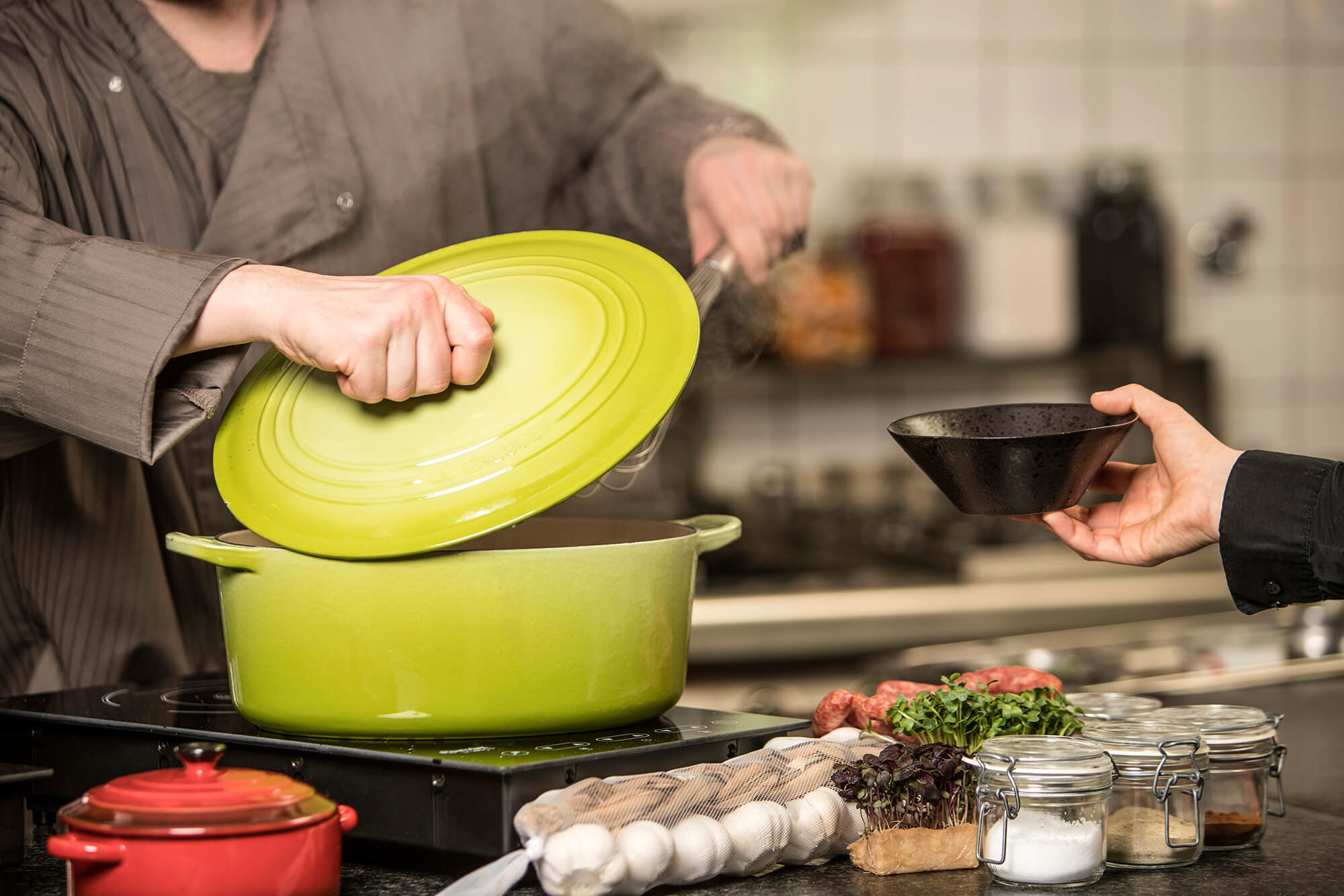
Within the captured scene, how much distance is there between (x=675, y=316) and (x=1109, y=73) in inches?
99.8

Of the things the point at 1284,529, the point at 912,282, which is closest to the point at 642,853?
the point at 1284,529

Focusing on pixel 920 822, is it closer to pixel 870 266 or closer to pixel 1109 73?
pixel 870 266

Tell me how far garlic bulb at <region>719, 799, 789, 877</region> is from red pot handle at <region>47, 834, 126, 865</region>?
0.31 meters

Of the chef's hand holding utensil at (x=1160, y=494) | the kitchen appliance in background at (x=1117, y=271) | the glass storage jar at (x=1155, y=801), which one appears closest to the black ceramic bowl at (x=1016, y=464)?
the chef's hand holding utensil at (x=1160, y=494)

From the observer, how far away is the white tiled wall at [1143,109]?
117 inches

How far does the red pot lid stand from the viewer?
653 mm

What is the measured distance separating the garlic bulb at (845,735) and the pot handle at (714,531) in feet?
0.48

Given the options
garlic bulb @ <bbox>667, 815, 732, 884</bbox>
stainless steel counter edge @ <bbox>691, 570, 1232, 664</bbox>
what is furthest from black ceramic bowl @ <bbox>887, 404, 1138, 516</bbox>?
stainless steel counter edge @ <bbox>691, 570, 1232, 664</bbox>

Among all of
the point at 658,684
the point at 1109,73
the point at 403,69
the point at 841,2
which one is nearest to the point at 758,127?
the point at 403,69

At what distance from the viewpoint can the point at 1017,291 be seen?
2799 millimetres

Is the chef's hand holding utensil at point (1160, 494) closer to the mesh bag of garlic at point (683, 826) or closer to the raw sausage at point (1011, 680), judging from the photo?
the raw sausage at point (1011, 680)

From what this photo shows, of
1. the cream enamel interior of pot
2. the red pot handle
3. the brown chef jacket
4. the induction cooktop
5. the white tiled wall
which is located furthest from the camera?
the white tiled wall

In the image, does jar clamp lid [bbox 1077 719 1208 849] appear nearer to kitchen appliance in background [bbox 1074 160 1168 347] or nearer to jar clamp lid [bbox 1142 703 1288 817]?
jar clamp lid [bbox 1142 703 1288 817]

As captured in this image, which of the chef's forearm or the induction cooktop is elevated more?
the chef's forearm
